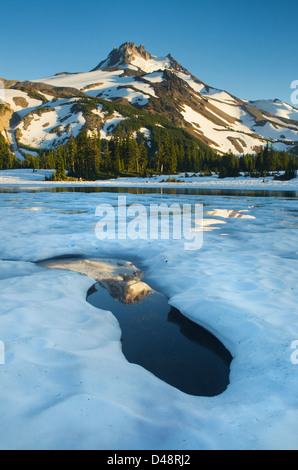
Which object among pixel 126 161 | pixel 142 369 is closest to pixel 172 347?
pixel 142 369

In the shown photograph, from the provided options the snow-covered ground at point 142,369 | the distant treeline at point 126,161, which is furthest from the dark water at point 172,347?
the distant treeline at point 126,161

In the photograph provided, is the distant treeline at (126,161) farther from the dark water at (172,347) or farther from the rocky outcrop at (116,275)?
the dark water at (172,347)

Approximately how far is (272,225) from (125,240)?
6457mm

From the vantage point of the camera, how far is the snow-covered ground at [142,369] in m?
2.31

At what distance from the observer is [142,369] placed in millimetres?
3250

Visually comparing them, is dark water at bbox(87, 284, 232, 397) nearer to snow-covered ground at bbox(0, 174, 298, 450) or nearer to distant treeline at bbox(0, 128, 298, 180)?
snow-covered ground at bbox(0, 174, 298, 450)

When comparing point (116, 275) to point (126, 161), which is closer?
point (116, 275)

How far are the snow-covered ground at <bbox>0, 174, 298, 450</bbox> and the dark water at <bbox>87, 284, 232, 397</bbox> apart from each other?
0.51 feet

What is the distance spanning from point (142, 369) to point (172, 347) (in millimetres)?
747

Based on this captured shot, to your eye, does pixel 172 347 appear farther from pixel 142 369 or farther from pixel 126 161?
pixel 126 161

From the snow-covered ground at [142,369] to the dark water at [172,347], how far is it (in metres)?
0.16
